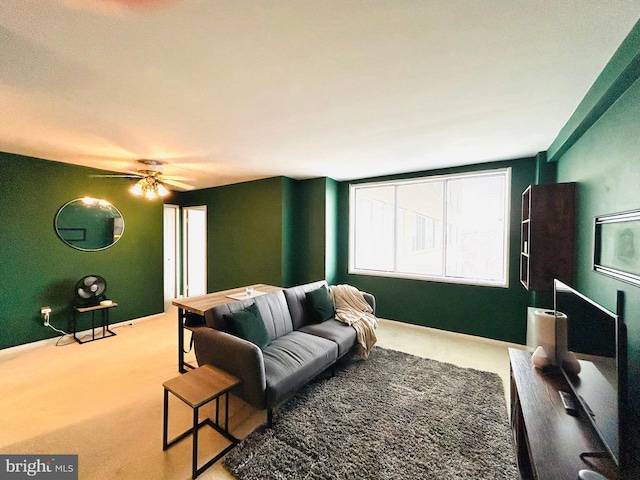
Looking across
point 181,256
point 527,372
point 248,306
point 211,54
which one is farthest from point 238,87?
point 181,256

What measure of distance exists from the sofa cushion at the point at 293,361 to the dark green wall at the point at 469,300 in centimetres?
212

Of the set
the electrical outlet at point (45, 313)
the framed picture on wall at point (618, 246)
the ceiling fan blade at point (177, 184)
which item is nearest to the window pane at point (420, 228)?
the framed picture on wall at point (618, 246)

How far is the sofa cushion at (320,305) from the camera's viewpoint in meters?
3.01

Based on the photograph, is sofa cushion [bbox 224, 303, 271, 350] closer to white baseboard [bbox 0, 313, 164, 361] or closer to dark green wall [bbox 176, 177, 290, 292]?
dark green wall [bbox 176, 177, 290, 292]

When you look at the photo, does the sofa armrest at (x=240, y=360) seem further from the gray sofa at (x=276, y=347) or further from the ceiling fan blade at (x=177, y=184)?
the ceiling fan blade at (x=177, y=184)

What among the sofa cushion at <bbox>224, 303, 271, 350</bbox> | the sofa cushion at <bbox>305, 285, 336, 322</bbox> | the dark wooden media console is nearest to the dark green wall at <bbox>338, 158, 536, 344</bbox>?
the sofa cushion at <bbox>305, 285, 336, 322</bbox>

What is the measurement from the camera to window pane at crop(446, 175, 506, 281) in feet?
11.9

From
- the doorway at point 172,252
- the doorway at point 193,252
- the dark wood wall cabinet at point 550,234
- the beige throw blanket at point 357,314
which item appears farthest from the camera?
the doorway at point 193,252

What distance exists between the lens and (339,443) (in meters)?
1.76

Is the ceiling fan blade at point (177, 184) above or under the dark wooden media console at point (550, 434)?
above

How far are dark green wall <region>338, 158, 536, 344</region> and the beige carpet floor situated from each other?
0.25 metres

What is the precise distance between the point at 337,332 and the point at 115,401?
2103mm

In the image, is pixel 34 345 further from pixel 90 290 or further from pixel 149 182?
pixel 149 182

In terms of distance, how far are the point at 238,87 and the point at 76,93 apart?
1.16 metres
